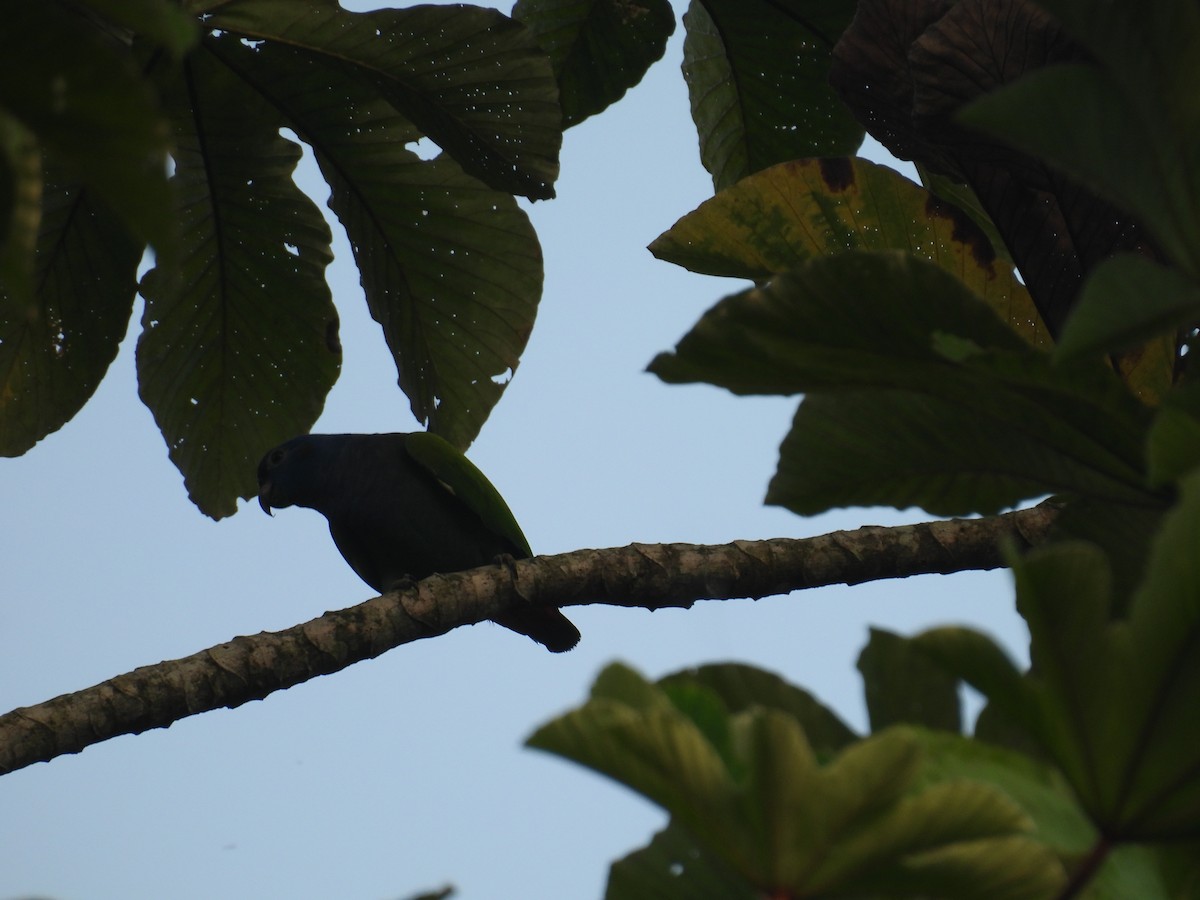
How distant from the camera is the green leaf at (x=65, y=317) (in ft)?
9.93

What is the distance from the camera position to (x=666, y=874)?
1016 millimetres

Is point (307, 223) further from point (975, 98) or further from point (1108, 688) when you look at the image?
point (1108, 688)

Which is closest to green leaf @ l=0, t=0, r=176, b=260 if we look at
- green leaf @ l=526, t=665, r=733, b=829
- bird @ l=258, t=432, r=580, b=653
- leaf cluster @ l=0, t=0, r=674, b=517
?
green leaf @ l=526, t=665, r=733, b=829

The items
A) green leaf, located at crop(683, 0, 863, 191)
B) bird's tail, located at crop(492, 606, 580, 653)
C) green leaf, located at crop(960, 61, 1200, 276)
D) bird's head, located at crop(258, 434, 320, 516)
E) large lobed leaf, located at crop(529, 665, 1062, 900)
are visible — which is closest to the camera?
large lobed leaf, located at crop(529, 665, 1062, 900)

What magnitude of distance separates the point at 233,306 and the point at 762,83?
1656 millimetres

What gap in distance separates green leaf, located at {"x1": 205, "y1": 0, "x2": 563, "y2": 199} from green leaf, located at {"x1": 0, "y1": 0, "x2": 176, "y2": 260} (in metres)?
1.98

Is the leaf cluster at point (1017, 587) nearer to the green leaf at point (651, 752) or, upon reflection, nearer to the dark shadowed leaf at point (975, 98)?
the green leaf at point (651, 752)

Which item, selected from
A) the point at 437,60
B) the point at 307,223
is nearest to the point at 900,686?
the point at 437,60

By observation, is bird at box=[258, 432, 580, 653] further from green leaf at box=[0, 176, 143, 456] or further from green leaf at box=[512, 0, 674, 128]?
green leaf at box=[512, 0, 674, 128]

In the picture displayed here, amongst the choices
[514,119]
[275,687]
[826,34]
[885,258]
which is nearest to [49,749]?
[275,687]

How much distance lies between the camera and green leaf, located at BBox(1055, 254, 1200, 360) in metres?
0.92

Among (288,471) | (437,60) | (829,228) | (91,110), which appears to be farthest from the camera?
(288,471)

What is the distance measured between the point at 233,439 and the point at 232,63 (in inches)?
41.7

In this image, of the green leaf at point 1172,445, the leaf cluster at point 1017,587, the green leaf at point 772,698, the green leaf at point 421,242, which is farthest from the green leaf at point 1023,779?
the green leaf at point 421,242
